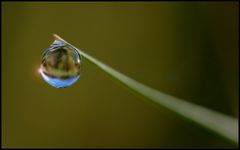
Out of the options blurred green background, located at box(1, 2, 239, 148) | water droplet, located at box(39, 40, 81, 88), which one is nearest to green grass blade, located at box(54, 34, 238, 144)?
water droplet, located at box(39, 40, 81, 88)

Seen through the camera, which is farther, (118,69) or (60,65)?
(118,69)

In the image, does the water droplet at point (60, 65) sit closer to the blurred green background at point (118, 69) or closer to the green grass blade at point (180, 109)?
the green grass blade at point (180, 109)

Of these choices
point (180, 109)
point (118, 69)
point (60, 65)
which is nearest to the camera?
point (180, 109)

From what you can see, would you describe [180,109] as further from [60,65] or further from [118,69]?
[118,69]

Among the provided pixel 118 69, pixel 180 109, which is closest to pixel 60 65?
pixel 180 109

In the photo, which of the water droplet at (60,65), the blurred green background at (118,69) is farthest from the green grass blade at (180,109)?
the blurred green background at (118,69)

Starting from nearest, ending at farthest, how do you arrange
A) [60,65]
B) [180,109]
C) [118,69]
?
1. [180,109]
2. [60,65]
3. [118,69]

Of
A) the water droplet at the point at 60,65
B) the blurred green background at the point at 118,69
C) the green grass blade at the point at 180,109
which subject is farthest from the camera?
the blurred green background at the point at 118,69
